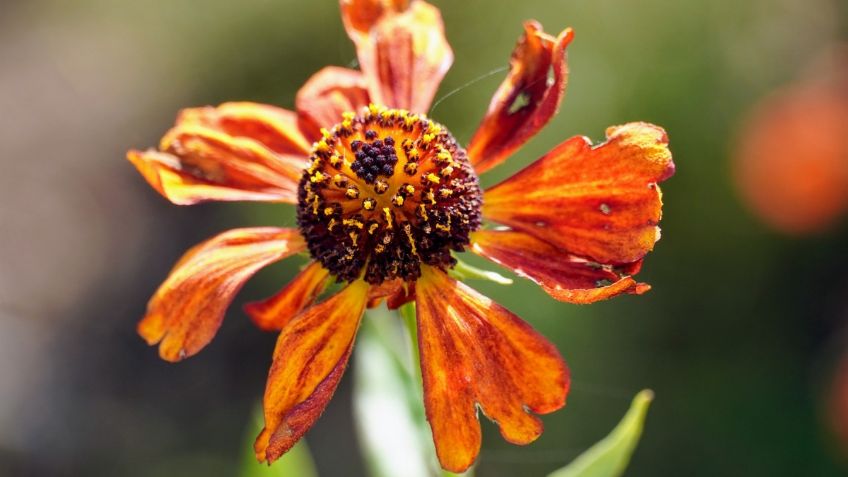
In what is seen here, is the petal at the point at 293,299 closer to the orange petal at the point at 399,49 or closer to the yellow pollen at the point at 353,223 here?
the yellow pollen at the point at 353,223

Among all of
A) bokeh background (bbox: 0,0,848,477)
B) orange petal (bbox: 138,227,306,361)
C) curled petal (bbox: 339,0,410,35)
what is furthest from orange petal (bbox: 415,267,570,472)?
bokeh background (bbox: 0,0,848,477)

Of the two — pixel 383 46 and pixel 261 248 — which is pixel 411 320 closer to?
pixel 261 248

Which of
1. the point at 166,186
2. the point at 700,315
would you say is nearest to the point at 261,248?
the point at 166,186

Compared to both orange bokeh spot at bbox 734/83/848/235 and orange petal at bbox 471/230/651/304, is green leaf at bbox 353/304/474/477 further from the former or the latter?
orange bokeh spot at bbox 734/83/848/235

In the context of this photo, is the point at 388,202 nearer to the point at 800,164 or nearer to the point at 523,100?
the point at 523,100

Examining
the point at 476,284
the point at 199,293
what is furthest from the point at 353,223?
the point at 476,284

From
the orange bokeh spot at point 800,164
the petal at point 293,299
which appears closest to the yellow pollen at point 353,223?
the petal at point 293,299

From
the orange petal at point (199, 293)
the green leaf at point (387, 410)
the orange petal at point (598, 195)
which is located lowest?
the green leaf at point (387, 410)
